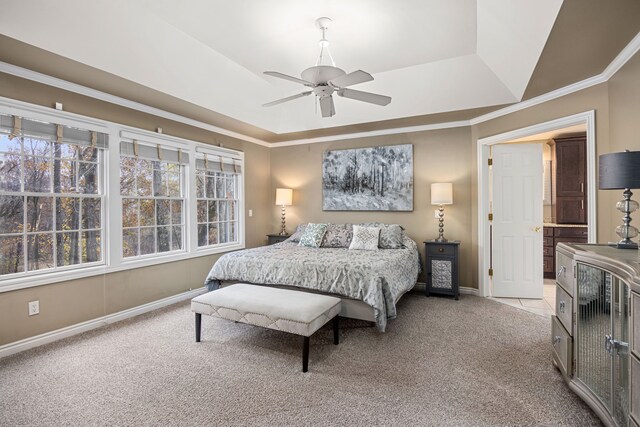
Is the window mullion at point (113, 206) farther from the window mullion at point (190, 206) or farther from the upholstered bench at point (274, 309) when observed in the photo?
the upholstered bench at point (274, 309)

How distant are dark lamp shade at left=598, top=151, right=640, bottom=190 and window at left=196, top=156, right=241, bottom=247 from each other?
4.40 m

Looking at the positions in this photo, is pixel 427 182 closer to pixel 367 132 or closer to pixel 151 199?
pixel 367 132

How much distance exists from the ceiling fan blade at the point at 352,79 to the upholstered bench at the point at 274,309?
1.83m

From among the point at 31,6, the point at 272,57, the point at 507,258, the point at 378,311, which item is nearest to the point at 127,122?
the point at 31,6

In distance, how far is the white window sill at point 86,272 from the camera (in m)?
2.78

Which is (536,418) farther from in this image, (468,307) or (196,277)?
(196,277)

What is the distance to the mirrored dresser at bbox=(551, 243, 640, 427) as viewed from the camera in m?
1.46

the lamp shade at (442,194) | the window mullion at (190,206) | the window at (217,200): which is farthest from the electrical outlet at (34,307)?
the lamp shade at (442,194)

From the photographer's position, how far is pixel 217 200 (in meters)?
4.98

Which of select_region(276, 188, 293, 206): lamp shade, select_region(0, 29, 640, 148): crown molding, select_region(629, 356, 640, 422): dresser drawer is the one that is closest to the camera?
select_region(629, 356, 640, 422): dresser drawer

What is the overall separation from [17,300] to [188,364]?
5.51ft

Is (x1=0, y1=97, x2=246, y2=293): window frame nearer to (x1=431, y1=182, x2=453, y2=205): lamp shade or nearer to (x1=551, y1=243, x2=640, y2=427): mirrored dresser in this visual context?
(x1=431, y1=182, x2=453, y2=205): lamp shade

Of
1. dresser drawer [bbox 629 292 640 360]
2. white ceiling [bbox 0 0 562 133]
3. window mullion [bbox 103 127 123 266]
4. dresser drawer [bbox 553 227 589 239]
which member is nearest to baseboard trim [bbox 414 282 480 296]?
dresser drawer [bbox 553 227 589 239]

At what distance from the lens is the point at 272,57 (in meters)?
3.36
